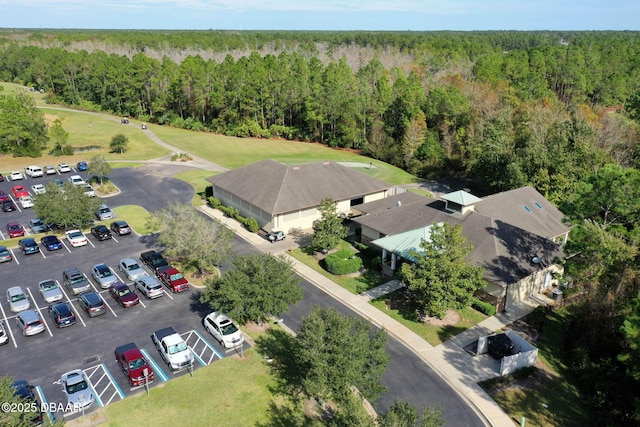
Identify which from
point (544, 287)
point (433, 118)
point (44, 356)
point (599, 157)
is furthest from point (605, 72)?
point (44, 356)

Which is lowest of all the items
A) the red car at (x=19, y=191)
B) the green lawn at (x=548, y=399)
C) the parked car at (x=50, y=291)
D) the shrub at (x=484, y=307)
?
the green lawn at (x=548, y=399)

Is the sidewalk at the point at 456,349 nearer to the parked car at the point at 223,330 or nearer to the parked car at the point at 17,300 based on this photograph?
the parked car at the point at 223,330

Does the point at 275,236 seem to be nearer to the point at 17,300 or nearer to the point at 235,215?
the point at 235,215

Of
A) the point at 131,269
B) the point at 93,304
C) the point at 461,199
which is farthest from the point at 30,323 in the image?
the point at 461,199

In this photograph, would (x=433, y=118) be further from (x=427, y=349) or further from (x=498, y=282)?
(x=427, y=349)

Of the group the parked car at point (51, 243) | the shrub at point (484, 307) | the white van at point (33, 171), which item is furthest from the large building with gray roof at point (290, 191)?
the white van at point (33, 171)

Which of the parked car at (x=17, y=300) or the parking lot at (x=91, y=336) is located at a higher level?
the parked car at (x=17, y=300)
